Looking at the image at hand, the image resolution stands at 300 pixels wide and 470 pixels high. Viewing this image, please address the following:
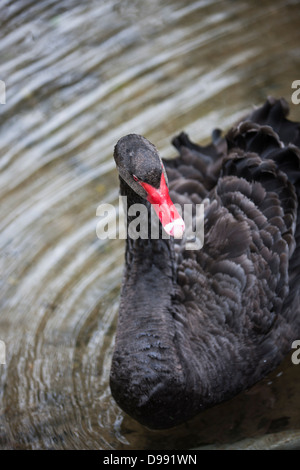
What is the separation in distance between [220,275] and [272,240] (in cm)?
35

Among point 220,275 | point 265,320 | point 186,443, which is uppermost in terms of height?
point 220,275

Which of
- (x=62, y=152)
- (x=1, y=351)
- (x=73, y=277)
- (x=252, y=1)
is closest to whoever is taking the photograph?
(x=1, y=351)

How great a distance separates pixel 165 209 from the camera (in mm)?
3271

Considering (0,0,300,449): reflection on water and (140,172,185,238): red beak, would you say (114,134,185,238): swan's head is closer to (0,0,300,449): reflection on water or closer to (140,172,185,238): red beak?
(140,172,185,238): red beak

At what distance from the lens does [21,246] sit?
4.93 m

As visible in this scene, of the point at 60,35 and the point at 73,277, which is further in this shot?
the point at 60,35

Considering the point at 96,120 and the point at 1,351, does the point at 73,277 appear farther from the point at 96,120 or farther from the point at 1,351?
the point at 96,120

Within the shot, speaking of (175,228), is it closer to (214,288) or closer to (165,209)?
(165,209)

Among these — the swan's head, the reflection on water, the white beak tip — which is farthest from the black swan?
the reflection on water

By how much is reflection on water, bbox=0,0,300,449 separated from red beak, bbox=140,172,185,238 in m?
1.19

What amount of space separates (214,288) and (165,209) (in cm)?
69

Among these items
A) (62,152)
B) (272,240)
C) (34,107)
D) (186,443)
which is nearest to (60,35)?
(34,107)

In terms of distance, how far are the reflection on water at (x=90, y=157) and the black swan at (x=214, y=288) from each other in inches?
12.4

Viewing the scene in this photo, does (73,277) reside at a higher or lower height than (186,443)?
higher
